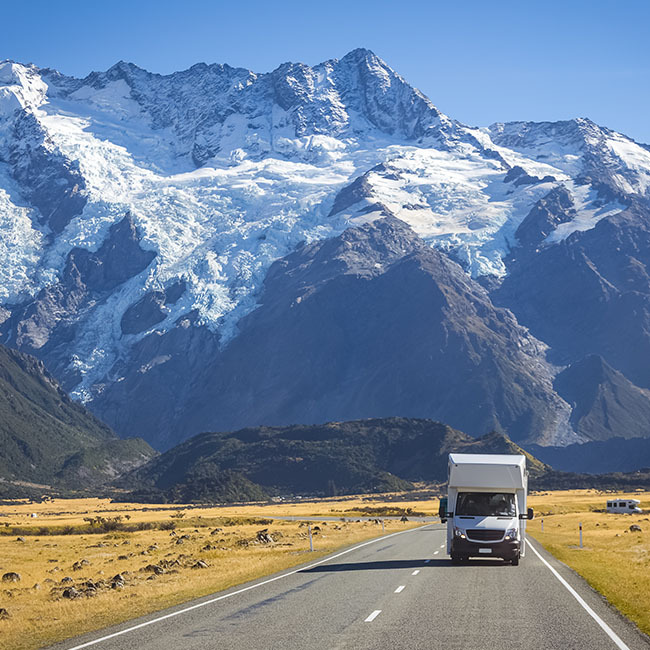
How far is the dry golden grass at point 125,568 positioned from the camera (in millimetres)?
30748

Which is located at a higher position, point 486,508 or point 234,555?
point 486,508

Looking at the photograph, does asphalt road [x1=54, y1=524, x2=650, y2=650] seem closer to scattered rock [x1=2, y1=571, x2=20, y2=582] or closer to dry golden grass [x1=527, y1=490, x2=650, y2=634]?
dry golden grass [x1=527, y1=490, x2=650, y2=634]

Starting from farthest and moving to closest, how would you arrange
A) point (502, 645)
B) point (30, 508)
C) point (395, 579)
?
point (30, 508) → point (395, 579) → point (502, 645)

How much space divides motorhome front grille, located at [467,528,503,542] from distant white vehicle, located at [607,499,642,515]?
273 feet

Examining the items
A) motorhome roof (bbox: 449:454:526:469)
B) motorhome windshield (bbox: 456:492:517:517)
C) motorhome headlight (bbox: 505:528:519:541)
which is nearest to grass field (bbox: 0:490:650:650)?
motorhome headlight (bbox: 505:528:519:541)

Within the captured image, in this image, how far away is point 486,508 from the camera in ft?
148

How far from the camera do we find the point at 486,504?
148ft

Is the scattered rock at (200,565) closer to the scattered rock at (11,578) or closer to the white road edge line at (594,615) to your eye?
the scattered rock at (11,578)

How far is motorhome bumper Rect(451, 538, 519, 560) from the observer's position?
144 ft

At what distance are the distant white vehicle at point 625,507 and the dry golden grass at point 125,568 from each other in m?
35.9

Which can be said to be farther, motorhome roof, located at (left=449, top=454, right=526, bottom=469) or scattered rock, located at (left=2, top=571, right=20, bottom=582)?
scattered rock, located at (left=2, top=571, right=20, bottom=582)

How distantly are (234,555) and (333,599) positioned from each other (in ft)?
90.3

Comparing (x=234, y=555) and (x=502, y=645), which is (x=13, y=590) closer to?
(x=234, y=555)

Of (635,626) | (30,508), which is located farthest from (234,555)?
(30,508)
